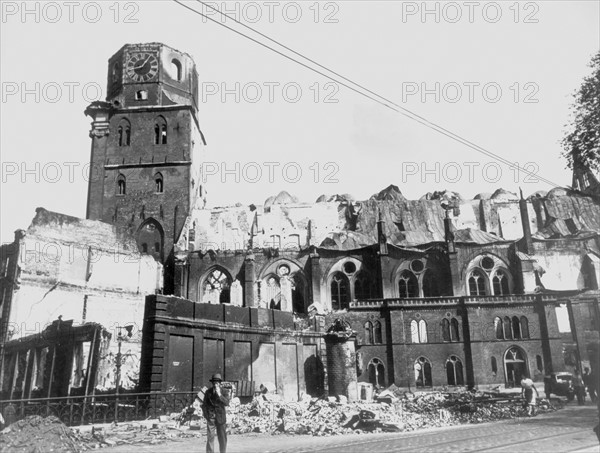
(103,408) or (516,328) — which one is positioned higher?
(516,328)

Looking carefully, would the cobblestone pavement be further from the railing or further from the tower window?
the tower window

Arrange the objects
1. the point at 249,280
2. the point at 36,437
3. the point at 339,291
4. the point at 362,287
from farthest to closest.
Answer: the point at 339,291, the point at 362,287, the point at 249,280, the point at 36,437

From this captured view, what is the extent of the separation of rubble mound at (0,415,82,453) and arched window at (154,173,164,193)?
33165 millimetres

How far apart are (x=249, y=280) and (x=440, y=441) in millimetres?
28032

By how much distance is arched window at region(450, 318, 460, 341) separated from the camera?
35.5 metres

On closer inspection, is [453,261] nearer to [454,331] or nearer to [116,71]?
[454,331]

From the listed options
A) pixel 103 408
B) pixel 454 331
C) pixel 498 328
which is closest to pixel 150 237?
pixel 454 331

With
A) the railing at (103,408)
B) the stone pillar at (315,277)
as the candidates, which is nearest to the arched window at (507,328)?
the stone pillar at (315,277)

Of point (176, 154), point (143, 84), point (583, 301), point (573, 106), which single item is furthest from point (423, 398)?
point (143, 84)

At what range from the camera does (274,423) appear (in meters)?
15.7

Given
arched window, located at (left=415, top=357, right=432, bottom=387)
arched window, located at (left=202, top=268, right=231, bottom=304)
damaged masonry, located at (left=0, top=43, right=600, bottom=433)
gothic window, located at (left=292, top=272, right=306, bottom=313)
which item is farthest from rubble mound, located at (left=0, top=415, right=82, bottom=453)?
gothic window, located at (left=292, top=272, right=306, bottom=313)

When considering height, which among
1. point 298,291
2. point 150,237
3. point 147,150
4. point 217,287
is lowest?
point 298,291

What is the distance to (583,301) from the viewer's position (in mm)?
37125

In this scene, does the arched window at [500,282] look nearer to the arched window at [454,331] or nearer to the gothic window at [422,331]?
the arched window at [454,331]
